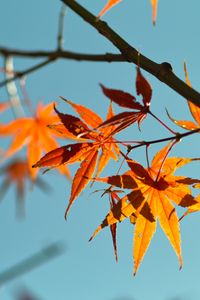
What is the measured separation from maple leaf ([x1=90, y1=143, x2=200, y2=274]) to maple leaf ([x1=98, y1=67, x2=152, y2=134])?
75 mm

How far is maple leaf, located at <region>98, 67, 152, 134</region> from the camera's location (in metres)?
0.80

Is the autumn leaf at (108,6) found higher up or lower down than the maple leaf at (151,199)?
higher up

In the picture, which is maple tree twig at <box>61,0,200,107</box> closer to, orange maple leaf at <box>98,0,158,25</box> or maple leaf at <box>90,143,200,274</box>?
orange maple leaf at <box>98,0,158,25</box>

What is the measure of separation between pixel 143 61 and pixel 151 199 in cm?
28

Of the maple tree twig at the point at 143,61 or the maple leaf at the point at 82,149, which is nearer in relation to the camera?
the maple tree twig at the point at 143,61

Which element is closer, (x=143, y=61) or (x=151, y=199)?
(x=143, y=61)

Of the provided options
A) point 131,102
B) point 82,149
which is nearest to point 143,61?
point 131,102

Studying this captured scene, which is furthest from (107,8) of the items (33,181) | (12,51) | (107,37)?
(33,181)

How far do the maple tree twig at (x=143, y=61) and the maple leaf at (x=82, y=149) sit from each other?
0.48 ft

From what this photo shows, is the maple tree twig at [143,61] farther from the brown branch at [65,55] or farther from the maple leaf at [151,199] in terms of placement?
the maple leaf at [151,199]

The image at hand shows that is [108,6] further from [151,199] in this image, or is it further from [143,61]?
[151,199]

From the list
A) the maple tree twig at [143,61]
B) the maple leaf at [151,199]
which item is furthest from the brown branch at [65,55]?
the maple leaf at [151,199]

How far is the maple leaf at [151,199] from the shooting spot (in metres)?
0.90

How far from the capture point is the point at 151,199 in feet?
3.20
